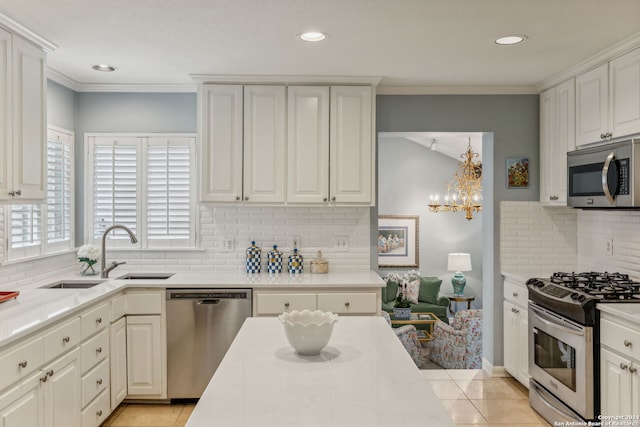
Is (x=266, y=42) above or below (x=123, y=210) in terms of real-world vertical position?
above

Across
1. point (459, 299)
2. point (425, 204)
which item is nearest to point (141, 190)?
point (425, 204)

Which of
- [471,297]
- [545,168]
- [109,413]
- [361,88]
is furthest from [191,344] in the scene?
[471,297]

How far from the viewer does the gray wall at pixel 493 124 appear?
4.21 m

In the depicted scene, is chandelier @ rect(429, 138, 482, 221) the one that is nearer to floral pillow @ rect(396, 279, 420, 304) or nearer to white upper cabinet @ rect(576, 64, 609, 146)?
floral pillow @ rect(396, 279, 420, 304)

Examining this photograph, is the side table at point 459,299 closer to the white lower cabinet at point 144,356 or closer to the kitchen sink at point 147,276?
the kitchen sink at point 147,276

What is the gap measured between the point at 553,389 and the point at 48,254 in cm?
374

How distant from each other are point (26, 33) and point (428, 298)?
254 inches

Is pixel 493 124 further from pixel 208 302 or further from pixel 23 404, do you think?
pixel 23 404

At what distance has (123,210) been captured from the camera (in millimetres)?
4195

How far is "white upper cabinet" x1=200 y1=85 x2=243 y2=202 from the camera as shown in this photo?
386cm

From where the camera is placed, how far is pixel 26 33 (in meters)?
2.82

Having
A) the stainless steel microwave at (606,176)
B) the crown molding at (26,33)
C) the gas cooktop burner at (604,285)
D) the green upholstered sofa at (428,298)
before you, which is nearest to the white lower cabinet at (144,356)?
the crown molding at (26,33)

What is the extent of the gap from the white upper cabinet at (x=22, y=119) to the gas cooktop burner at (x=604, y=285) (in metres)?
3.39

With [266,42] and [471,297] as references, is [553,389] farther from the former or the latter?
[471,297]
